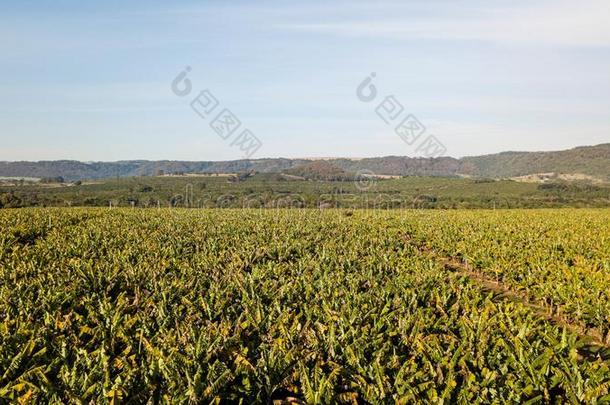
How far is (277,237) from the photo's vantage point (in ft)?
80.3

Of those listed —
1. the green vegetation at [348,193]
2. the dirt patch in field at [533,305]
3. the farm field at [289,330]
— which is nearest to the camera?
the farm field at [289,330]

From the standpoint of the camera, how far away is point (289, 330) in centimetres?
912

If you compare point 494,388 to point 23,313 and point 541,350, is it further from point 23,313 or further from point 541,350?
point 23,313

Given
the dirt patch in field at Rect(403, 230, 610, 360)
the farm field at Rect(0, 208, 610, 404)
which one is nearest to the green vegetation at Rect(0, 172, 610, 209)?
the dirt patch in field at Rect(403, 230, 610, 360)

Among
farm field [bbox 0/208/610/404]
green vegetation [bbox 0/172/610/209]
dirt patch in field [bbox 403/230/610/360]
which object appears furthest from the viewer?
green vegetation [bbox 0/172/610/209]

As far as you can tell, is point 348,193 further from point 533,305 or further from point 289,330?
point 289,330

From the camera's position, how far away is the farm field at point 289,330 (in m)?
6.68

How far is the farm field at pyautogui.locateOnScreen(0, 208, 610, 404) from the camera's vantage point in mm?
6676

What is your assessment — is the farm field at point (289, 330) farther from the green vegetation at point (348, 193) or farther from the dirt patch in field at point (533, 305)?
the green vegetation at point (348, 193)

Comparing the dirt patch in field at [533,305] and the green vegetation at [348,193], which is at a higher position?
the green vegetation at [348,193]

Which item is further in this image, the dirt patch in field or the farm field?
the dirt patch in field

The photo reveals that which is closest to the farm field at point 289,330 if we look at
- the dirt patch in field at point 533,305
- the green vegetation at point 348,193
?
the dirt patch in field at point 533,305

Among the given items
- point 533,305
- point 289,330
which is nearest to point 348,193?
point 533,305

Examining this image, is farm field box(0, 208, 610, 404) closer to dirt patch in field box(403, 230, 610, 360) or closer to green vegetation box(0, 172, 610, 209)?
dirt patch in field box(403, 230, 610, 360)
